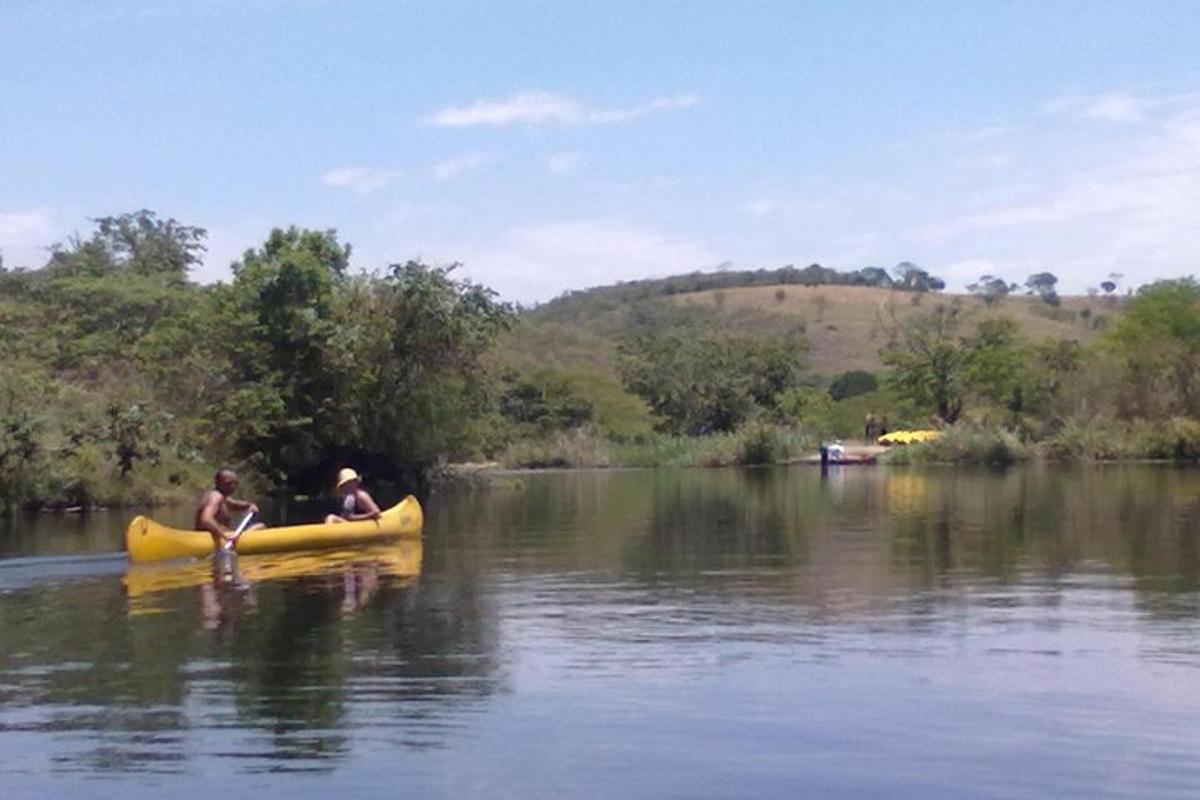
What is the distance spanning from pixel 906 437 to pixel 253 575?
58599 mm

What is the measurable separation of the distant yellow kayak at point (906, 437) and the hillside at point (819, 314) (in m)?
46.4

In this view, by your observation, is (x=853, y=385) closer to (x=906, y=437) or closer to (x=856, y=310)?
(x=906, y=437)

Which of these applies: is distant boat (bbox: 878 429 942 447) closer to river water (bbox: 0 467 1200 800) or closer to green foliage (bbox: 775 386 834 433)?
green foliage (bbox: 775 386 834 433)

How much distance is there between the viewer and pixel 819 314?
158 m

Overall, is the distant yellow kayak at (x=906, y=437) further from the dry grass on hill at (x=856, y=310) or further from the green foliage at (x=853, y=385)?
the dry grass on hill at (x=856, y=310)

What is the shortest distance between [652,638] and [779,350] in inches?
3064

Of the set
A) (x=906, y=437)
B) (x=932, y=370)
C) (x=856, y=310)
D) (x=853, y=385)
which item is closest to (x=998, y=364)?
(x=932, y=370)

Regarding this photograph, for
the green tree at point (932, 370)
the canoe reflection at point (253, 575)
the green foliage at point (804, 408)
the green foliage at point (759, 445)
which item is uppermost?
the green tree at point (932, 370)

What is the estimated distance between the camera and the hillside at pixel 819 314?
474 feet

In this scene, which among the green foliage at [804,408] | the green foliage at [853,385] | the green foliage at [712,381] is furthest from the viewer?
the green foliage at [853,385]

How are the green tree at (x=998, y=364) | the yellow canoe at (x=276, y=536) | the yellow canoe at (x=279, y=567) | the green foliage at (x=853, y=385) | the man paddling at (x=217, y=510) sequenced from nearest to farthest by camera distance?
the yellow canoe at (x=279, y=567)
the yellow canoe at (x=276, y=536)
the man paddling at (x=217, y=510)
the green tree at (x=998, y=364)
the green foliage at (x=853, y=385)

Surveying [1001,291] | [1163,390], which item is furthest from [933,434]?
[1001,291]

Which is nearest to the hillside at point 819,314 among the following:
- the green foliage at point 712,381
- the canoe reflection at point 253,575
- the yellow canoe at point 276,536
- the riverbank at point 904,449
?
the green foliage at point 712,381

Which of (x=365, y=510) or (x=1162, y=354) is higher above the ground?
(x=1162, y=354)
